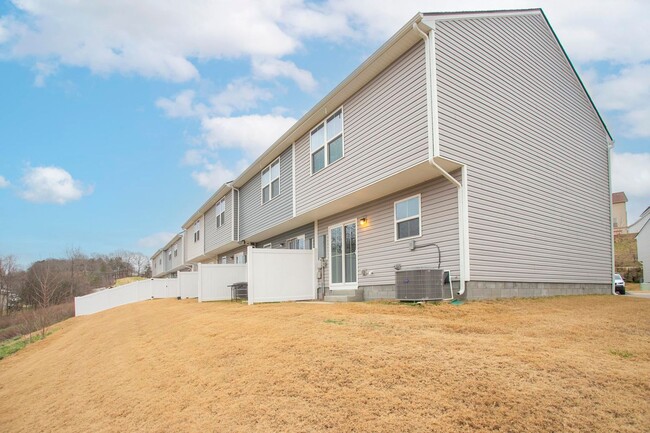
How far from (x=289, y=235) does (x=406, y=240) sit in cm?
750

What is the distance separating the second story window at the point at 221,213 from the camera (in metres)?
22.4

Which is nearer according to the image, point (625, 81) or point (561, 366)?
point (561, 366)

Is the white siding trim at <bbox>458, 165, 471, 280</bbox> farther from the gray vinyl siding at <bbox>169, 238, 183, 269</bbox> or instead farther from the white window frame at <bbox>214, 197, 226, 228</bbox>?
the gray vinyl siding at <bbox>169, 238, 183, 269</bbox>

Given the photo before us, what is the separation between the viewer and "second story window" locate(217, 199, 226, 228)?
73.4 feet

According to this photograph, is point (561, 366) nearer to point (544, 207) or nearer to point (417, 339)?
point (417, 339)

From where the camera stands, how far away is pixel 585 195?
1289 cm

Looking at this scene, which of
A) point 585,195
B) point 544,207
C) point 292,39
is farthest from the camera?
point 292,39

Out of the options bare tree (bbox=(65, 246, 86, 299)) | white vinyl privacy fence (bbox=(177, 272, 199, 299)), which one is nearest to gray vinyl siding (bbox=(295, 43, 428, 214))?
white vinyl privacy fence (bbox=(177, 272, 199, 299))

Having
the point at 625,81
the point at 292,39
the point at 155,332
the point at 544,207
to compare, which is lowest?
the point at 155,332

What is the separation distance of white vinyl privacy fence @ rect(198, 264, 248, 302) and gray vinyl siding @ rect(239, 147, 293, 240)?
65.3 inches

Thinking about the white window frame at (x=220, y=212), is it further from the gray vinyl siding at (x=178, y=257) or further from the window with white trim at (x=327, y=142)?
the gray vinyl siding at (x=178, y=257)

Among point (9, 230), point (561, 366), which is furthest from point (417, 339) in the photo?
point (9, 230)

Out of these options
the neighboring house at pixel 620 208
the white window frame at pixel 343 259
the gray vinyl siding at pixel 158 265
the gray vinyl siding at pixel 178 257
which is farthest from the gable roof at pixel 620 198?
the gray vinyl siding at pixel 158 265

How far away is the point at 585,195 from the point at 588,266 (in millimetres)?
2167
